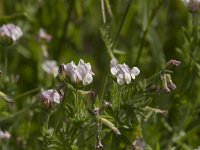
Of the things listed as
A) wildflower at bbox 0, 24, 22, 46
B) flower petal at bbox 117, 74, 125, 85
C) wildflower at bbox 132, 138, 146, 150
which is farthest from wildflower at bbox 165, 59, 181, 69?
wildflower at bbox 0, 24, 22, 46

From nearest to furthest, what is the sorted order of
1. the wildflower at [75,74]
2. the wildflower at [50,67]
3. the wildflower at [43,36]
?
the wildflower at [75,74], the wildflower at [50,67], the wildflower at [43,36]

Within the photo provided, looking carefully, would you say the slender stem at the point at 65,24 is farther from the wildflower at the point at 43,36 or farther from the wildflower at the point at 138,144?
the wildflower at the point at 138,144

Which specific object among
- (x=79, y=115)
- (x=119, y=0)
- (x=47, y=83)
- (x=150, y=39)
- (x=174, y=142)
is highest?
(x=119, y=0)

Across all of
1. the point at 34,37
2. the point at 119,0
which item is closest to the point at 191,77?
the point at 119,0

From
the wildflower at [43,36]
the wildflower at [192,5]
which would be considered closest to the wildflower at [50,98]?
the wildflower at [192,5]

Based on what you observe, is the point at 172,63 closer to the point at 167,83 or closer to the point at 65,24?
the point at 167,83

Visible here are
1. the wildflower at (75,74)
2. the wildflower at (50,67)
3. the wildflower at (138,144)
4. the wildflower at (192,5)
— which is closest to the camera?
the wildflower at (75,74)

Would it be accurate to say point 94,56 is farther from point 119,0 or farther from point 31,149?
point 31,149

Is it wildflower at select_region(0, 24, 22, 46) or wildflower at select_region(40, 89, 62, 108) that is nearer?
wildflower at select_region(40, 89, 62, 108)

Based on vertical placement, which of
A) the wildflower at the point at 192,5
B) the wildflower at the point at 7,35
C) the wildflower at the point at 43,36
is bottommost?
the wildflower at the point at 7,35

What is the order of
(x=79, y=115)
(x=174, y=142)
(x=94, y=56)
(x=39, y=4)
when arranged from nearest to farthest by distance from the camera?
1. (x=79, y=115)
2. (x=174, y=142)
3. (x=39, y=4)
4. (x=94, y=56)

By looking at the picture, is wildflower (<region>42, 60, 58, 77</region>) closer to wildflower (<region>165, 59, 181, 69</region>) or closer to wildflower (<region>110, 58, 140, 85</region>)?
wildflower (<region>110, 58, 140, 85</region>)
